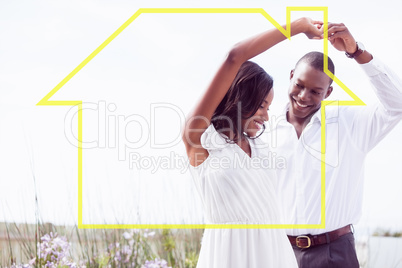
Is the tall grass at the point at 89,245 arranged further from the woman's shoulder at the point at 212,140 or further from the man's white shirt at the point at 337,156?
the woman's shoulder at the point at 212,140

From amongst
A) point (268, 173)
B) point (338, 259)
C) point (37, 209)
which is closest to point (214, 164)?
point (268, 173)

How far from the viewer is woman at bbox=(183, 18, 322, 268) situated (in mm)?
1332

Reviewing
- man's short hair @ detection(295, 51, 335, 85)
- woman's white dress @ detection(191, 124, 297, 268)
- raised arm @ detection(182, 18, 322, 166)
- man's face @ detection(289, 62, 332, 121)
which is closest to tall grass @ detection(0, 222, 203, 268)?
man's face @ detection(289, 62, 332, 121)

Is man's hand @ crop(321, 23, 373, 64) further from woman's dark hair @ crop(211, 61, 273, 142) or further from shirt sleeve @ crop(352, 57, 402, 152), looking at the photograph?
woman's dark hair @ crop(211, 61, 273, 142)

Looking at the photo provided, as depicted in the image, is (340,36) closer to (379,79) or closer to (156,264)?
(379,79)

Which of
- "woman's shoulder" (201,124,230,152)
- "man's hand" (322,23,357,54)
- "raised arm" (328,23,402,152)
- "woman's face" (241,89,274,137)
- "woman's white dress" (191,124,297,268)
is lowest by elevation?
"woman's white dress" (191,124,297,268)

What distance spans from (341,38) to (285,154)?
535 mm

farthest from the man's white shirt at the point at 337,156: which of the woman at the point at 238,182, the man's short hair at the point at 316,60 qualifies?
the woman at the point at 238,182

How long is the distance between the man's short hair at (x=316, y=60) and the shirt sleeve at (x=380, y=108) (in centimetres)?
26

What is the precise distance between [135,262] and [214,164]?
1523 millimetres

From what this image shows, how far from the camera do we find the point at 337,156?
2004 mm

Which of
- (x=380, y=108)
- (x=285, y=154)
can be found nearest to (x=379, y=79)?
(x=380, y=108)

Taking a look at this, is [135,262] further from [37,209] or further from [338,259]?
[338,259]

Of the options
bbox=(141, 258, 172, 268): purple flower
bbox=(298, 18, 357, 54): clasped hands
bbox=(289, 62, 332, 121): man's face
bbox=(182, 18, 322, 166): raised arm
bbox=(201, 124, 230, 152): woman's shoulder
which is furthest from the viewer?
bbox=(141, 258, 172, 268): purple flower
